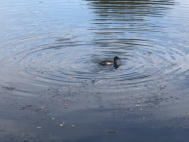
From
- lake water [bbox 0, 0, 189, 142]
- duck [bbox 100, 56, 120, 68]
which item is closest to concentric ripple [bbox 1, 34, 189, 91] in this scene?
lake water [bbox 0, 0, 189, 142]

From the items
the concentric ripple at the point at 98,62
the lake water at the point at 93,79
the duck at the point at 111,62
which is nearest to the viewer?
the lake water at the point at 93,79

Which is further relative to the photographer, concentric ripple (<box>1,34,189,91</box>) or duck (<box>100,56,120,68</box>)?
duck (<box>100,56,120,68</box>)

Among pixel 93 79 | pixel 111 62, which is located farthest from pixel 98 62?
pixel 93 79

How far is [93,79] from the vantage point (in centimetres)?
1277

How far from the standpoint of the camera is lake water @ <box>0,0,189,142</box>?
9234mm

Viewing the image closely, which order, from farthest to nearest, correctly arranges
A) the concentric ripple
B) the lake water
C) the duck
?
1. the duck
2. the concentric ripple
3. the lake water

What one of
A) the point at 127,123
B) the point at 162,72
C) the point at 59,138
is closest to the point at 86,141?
the point at 59,138

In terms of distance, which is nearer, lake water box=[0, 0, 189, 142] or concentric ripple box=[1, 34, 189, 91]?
lake water box=[0, 0, 189, 142]

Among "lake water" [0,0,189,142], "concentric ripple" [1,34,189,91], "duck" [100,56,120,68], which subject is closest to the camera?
"lake water" [0,0,189,142]

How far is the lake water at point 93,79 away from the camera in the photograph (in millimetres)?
9234

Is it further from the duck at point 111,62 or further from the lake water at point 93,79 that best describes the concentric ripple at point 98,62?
the duck at point 111,62

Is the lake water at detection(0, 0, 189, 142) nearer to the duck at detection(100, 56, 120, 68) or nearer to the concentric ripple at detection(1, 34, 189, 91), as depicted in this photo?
the concentric ripple at detection(1, 34, 189, 91)

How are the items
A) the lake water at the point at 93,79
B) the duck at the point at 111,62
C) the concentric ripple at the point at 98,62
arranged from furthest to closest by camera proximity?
1. the duck at the point at 111,62
2. the concentric ripple at the point at 98,62
3. the lake water at the point at 93,79

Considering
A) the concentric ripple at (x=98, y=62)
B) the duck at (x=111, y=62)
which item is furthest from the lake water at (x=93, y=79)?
the duck at (x=111, y=62)
